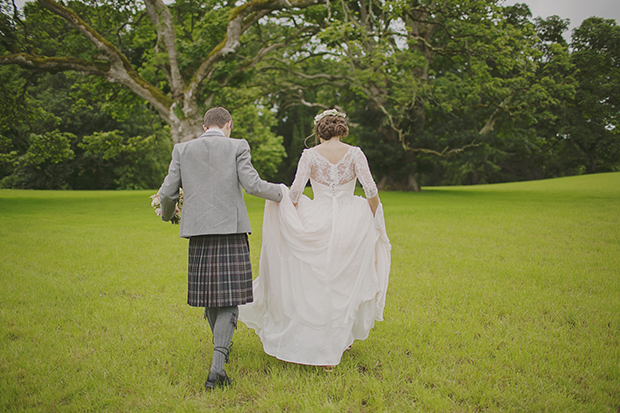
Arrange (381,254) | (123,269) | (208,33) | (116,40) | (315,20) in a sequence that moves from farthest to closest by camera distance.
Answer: (116,40) < (315,20) < (208,33) < (123,269) < (381,254)

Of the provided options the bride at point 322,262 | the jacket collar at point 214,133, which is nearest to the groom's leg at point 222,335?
the bride at point 322,262

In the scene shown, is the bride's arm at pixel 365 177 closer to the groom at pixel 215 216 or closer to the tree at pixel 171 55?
the groom at pixel 215 216

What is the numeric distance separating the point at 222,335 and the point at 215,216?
3.18 feet

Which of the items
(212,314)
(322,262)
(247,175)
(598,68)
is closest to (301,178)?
(247,175)

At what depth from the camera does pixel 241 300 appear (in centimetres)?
344

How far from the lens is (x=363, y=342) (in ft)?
13.9

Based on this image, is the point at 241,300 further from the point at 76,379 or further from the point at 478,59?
the point at 478,59

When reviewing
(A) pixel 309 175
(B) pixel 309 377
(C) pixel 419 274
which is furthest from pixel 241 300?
(C) pixel 419 274

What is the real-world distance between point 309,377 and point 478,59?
1911 cm

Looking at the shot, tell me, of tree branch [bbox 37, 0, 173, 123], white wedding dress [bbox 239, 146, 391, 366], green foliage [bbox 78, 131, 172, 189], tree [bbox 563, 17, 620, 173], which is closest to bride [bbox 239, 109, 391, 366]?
white wedding dress [bbox 239, 146, 391, 366]

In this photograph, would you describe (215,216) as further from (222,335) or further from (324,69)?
(324,69)

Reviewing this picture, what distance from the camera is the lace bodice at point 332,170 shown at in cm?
381

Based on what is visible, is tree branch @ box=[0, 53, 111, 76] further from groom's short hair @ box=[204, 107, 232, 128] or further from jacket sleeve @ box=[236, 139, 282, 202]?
jacket sleeve @ box=[236, 139, 282, 202]

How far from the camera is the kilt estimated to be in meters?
3.36
